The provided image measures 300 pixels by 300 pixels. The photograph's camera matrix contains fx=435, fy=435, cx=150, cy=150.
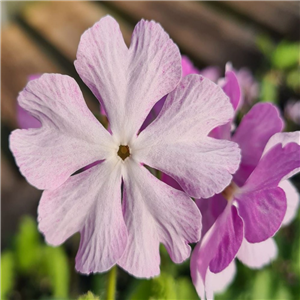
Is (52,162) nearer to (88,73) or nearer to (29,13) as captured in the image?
(88,73)

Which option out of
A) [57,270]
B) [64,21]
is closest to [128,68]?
[57,270]

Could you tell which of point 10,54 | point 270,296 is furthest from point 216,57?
point 270,296

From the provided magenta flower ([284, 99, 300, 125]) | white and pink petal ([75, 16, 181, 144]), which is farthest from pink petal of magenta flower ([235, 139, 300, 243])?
magenta flower ([284, 99, 300, 125])

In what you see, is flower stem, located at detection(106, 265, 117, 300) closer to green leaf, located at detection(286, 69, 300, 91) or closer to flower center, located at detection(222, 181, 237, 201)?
flower center, located at detection(222, 181, 237, 201)

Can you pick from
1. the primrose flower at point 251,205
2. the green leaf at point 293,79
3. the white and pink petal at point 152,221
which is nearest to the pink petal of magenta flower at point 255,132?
the primrose flower at point 251,205

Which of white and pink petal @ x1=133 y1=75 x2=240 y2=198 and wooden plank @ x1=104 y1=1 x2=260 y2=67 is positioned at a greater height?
Answer: wooden plank @ x1=104 y1=1 x2=260 y2=67

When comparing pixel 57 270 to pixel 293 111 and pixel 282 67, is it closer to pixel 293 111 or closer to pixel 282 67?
pixel 293 111

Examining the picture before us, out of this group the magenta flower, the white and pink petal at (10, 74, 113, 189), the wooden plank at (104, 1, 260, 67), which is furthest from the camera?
the wooden plank at (104, 1, 260, 67)
